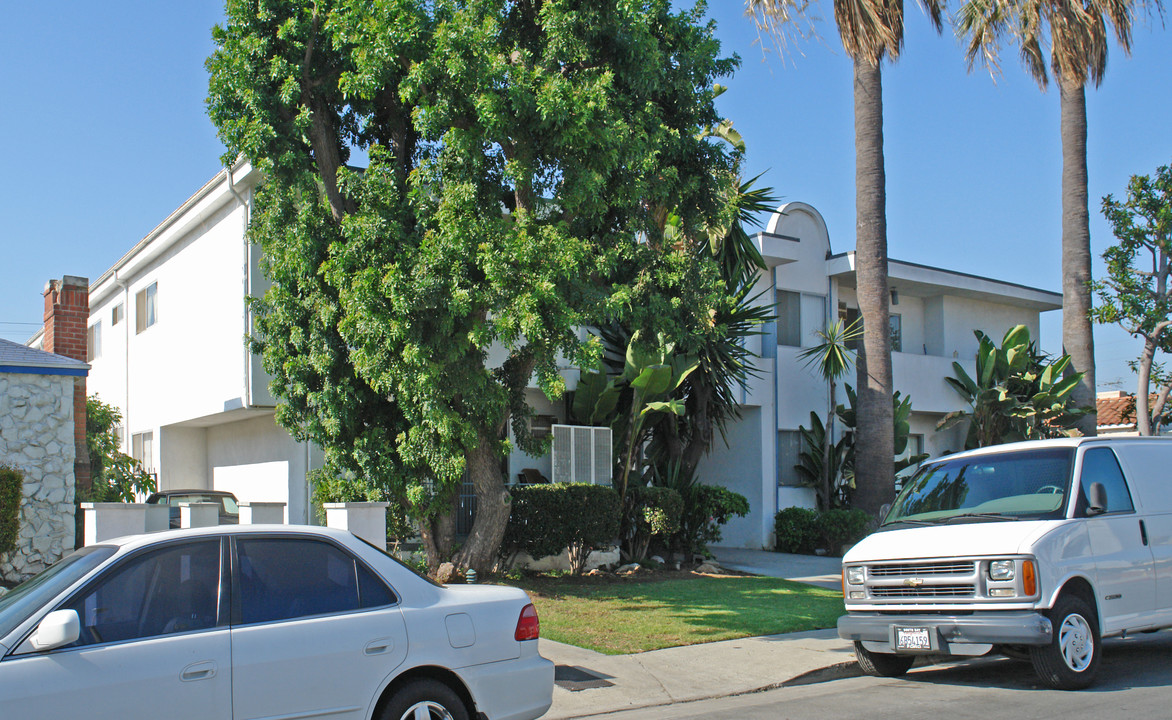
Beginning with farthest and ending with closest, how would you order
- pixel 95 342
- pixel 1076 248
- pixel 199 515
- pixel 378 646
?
1. pixel 95 342
2. pixel 1076 248
3. pixel 199 515
4. pixel 378 646

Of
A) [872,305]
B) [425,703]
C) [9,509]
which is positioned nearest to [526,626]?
[425,703]

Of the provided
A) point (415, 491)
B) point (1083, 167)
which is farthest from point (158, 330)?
point (1083, 167)

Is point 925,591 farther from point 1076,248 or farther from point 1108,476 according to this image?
point 1076,248

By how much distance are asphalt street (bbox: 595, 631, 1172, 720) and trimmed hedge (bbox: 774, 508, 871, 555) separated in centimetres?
897

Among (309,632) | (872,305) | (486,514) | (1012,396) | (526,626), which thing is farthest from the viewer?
(1012,396)

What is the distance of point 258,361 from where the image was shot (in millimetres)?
15273

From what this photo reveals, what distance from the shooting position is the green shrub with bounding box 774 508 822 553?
18.8m

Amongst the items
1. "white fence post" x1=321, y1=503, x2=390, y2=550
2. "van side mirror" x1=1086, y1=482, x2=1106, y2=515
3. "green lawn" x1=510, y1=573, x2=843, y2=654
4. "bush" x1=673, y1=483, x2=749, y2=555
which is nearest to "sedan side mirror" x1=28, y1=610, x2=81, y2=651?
"green lawn" x1=510, y1=573, x2=843, y2=654

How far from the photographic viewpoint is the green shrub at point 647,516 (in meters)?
15.5

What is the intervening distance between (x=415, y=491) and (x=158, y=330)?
10347 millimetres

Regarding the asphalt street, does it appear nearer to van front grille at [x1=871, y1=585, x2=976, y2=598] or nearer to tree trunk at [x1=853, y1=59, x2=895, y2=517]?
van front grille at [x1=871, y1=585, x2=976, y2=598]

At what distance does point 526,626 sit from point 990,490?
4840 millimetres

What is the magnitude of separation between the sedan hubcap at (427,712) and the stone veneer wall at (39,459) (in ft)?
26.2

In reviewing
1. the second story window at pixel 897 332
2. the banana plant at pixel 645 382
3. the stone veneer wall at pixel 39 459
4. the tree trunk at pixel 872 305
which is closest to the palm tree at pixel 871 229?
the tree trunk at pixel 872 305
